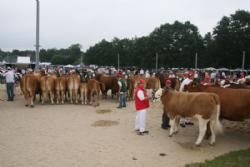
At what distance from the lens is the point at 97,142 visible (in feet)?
30.8

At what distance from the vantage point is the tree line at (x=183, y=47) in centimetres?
5134

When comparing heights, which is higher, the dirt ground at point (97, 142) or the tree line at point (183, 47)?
the tree line at point (183, 47)

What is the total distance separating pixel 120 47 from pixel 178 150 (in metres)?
71.1

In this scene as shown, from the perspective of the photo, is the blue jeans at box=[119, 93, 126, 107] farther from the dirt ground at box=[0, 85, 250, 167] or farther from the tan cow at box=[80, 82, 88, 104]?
the tan cow at box=[80, 82, 88, 104]

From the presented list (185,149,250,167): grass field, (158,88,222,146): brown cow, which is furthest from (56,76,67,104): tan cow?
(185,149,250,167): grass field

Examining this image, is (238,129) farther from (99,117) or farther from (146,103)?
(99,117)

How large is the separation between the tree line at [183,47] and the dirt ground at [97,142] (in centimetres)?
4061

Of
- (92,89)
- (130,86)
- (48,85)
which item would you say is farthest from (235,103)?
(130,86)

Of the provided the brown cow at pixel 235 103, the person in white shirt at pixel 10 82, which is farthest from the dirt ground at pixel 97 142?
the person in white shirt at pixel 10 82

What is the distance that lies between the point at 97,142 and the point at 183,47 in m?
55.9

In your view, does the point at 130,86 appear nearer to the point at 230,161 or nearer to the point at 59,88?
the point at 59,88

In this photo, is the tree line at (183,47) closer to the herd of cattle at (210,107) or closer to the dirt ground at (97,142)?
the dirt ground at (97,142)

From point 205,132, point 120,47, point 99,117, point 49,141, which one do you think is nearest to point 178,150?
point 205,132

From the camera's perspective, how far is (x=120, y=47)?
259 ft
